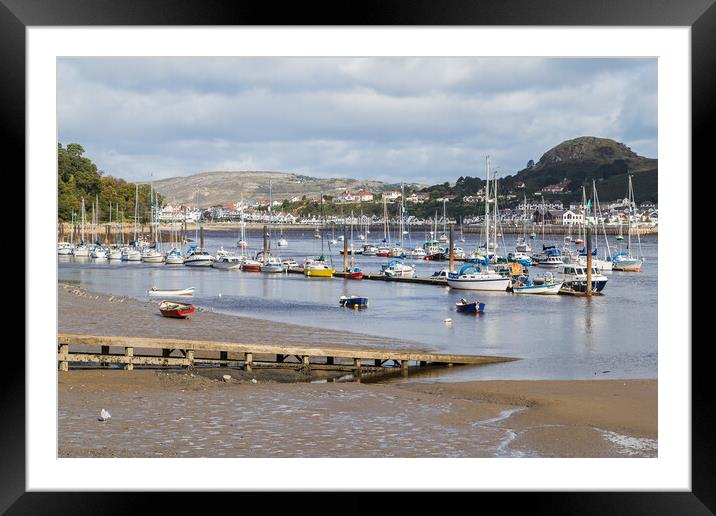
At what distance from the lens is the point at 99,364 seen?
12.4m

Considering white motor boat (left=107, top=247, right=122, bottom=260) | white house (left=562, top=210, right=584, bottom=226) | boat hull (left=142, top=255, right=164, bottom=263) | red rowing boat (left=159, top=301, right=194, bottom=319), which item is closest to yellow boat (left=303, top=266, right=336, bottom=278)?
boat hull (left=142, top=255, right=164, bottom=263)

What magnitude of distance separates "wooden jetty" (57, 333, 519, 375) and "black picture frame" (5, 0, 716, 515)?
20.6 feet

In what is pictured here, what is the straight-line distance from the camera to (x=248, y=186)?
149 meters

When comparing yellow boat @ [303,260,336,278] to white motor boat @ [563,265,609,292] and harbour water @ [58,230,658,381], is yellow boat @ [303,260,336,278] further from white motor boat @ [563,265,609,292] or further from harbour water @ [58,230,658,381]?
white motor boat @ [563,265,609,292]

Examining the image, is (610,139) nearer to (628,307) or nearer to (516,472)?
(628,307)

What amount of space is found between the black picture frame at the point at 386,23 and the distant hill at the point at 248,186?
424ft

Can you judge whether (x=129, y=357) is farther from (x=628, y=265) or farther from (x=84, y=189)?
(x=84, y=189)

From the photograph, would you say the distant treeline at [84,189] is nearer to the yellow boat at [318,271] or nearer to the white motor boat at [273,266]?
the white motor boat at [273,266]

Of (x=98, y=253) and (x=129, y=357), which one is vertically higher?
(x=98, y=253)

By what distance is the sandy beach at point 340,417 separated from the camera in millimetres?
7977

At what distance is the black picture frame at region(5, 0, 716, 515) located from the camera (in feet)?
16.4

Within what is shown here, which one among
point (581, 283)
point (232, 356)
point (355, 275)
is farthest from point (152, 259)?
point (232, 356)

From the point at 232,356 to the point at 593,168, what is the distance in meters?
95.6
